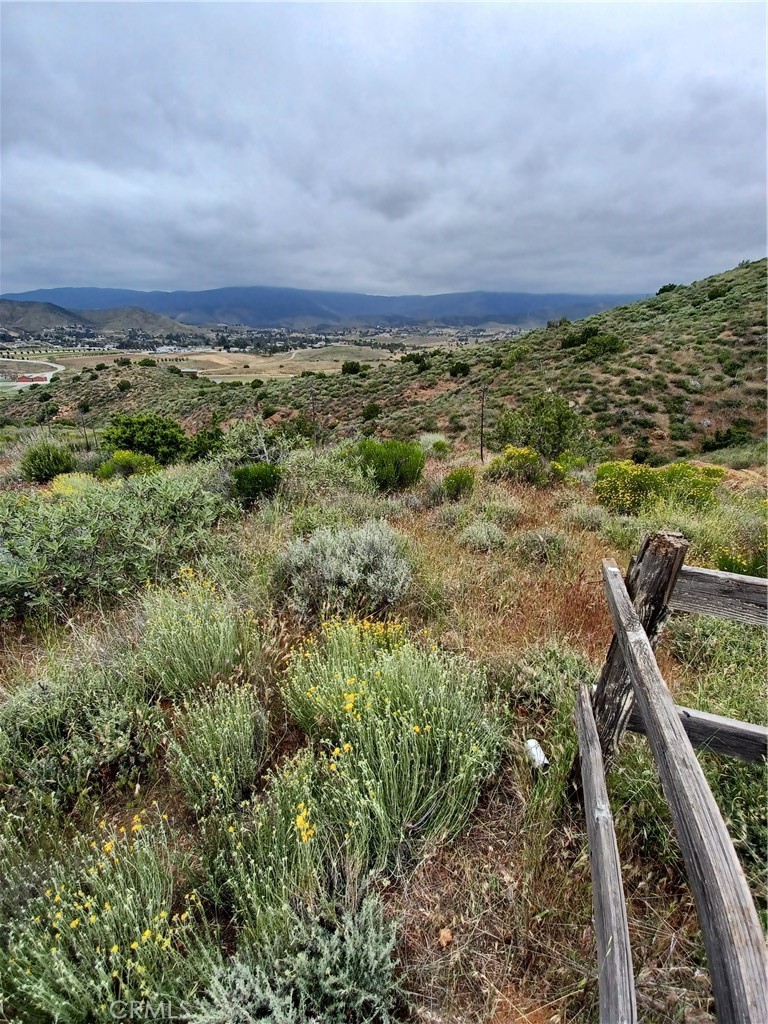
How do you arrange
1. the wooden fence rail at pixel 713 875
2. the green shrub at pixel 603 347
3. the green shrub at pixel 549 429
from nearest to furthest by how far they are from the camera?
1. the wooden fence rail at pixel 713 875
2. the green shrub at pixel 549 429
3. the green shrub at pixel 603 347

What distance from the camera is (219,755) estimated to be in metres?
2.30

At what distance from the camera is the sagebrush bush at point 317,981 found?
1478 millimetres

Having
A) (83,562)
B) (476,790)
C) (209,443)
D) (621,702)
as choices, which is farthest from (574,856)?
(209,443)

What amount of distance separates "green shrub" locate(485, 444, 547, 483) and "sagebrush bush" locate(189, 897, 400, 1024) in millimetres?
7886

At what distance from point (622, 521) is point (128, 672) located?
19.3 feet

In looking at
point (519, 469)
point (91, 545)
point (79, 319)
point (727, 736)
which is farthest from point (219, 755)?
point (79, 319)

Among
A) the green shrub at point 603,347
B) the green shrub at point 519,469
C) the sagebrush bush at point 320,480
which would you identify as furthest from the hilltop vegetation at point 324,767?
the green shrub at point 603,347

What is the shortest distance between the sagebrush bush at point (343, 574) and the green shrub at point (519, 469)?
Answer: 16.5 ft

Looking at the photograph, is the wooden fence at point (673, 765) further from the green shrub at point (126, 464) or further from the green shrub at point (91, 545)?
the green shrub at point (126, 464)

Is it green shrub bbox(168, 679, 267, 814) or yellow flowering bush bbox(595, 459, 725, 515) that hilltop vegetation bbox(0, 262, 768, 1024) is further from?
yellow flowering bush bbox(595, 459, 725, 515)

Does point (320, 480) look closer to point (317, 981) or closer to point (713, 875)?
point (317, 981)

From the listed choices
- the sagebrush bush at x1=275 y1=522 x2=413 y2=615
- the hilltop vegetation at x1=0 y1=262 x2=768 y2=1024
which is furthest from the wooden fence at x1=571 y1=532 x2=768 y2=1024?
the sagebrush bush at x1=275 y1=522 x2=413 y2=615

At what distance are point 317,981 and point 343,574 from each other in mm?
2770

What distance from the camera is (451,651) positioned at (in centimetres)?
337
